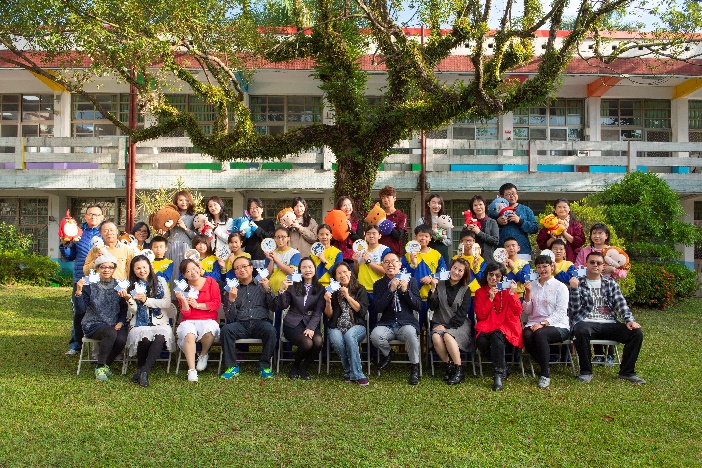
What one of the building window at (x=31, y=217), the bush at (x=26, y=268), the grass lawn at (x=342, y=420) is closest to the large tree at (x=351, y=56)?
the grass lawn at (x=342, y=420)

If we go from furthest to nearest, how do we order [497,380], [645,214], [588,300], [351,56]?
[645,214]
[351,56]
[588,300]
[497,380]

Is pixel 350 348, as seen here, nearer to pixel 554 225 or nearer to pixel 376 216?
pixel 376 216

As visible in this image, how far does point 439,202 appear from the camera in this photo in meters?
7.51

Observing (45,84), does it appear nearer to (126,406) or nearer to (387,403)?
(126,406)

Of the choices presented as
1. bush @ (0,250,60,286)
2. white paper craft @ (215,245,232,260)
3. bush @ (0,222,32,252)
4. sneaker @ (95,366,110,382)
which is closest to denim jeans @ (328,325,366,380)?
white paper craft @ (215,245,232,260)

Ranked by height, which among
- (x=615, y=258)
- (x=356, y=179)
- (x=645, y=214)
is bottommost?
(x=615, y=258)

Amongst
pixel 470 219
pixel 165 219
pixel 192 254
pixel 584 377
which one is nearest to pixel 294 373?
pixel 192 254

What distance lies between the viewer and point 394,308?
6633mm

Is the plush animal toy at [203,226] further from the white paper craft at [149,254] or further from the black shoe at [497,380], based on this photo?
the black shoe at [497,380]

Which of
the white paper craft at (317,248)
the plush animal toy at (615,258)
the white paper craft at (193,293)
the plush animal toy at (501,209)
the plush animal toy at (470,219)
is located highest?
the plush animal toy at (501,209)

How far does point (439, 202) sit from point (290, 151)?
289 centimetres

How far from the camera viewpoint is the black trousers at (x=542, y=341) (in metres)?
6.39

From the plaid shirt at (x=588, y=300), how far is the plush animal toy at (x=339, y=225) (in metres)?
2.54

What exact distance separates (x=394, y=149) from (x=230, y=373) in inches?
397
